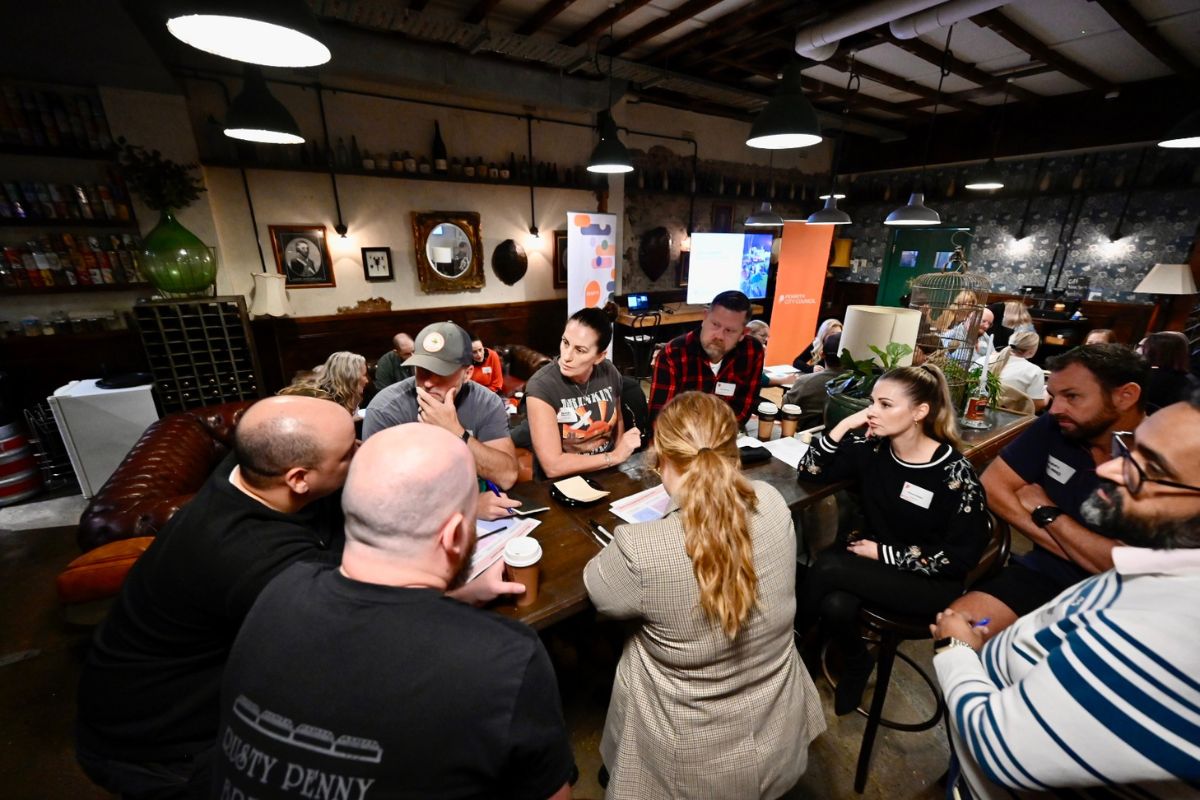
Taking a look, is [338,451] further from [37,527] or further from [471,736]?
[37,527]

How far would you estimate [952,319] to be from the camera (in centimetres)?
314

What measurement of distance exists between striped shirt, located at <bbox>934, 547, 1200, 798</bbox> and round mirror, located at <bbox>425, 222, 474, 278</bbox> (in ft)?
20.4

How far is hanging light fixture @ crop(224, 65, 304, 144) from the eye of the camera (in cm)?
291

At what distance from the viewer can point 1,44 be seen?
10.1 ft

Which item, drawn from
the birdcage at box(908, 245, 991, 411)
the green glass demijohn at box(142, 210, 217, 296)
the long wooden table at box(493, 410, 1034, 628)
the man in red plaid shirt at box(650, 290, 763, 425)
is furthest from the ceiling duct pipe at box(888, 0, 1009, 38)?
the green glass demijohn at box(142, 210, 217, 296)

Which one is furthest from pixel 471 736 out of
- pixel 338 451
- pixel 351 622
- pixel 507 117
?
pixel 507 117

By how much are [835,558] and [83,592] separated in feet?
10.8

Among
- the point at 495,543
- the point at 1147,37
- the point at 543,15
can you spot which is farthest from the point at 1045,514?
the point at 1147,37

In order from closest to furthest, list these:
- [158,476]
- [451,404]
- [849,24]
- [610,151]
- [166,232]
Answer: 1. [451,404]
2. [158,476]
3. [849,24]
4. [166,232]
5. [610,151]

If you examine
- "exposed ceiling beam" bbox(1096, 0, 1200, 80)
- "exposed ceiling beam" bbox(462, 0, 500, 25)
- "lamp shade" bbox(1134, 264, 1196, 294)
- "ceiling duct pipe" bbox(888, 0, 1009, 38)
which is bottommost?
"lamp shade" bbox(1134, 264, 1196, 294)

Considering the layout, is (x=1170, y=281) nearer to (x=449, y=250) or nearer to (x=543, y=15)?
(x=543, y=15)

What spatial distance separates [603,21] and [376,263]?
3.56 m

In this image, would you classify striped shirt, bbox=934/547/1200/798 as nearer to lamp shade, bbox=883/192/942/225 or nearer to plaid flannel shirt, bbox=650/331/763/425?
plaid flannel shirt, bbox=650/331/763/425

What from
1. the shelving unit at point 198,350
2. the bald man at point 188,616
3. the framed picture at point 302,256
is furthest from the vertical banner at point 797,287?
the bald man at point 188,616
